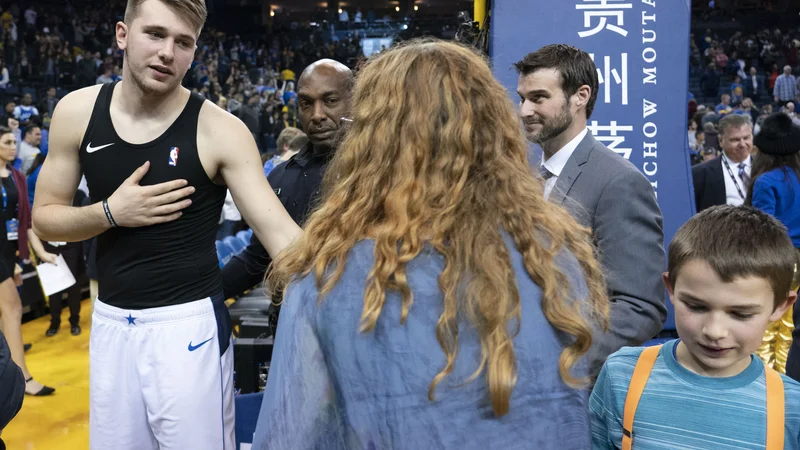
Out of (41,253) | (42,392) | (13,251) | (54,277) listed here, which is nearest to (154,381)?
(54,277)

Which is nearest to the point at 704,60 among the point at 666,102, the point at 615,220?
the point at 666,102

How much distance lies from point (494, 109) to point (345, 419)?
0.48 meters

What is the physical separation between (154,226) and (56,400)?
3.26m

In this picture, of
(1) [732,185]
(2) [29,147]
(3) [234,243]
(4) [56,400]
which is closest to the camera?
(4) [56,400]

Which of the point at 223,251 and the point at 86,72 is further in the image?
the point at 86,72

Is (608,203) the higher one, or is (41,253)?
(608,203)

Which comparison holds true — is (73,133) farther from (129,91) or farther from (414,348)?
(414,348)

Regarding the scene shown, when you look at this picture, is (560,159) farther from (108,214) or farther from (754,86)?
(754,86)

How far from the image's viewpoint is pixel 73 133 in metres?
1.88

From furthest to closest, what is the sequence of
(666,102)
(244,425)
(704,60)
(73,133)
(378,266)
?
(704,60) → (666,102) → (244,425) → (73,133) → (378,266)

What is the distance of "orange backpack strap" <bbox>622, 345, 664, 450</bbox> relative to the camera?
1.34 metres

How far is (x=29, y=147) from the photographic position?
882 centimetres

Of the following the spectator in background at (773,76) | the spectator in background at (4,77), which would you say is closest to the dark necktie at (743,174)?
the spectator in background at (4,77)

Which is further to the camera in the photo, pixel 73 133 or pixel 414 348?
pixel 73 133
